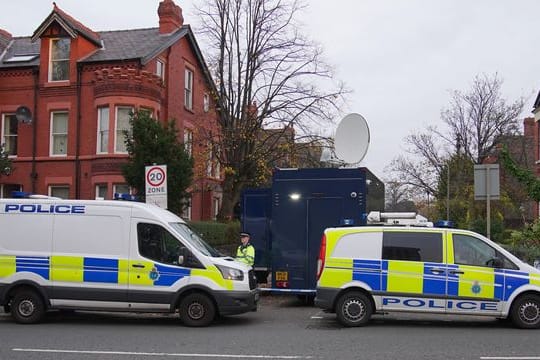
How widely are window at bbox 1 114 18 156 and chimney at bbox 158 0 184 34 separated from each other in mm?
7817

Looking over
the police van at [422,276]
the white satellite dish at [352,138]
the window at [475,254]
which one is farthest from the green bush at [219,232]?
the window at [475,254]

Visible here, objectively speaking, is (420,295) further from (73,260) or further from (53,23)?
(53,23)

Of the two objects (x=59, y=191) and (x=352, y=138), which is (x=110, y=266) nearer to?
(x=352, y=138)

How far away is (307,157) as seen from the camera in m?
29.1

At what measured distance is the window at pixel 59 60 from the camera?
26.7 meters

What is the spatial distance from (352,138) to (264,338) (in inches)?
256

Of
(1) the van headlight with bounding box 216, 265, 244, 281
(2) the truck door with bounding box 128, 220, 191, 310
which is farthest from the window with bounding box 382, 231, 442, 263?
(2) the truck door with bounding box 128, 220, 191, 310

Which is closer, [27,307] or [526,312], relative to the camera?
[526,312]

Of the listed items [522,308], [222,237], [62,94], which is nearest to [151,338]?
[522,308]

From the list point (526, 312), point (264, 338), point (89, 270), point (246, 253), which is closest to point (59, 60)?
point (246, 253)

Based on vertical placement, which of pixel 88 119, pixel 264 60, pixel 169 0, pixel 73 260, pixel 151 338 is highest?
pixel 169 0

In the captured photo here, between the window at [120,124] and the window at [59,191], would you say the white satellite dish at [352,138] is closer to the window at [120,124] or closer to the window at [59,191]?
the window at [120,124]

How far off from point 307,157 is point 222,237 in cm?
569

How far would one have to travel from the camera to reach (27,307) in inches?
432
